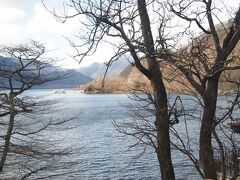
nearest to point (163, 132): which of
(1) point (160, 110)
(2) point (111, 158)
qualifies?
(1) point (160, 110)

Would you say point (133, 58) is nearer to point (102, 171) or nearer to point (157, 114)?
point (157, 114)

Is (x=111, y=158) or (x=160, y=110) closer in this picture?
(x=160, y=110)

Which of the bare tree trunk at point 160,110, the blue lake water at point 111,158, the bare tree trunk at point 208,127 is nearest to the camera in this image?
the bare tree trunk at point 160,110

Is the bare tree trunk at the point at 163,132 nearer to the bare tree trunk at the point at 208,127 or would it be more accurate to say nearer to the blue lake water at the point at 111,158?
the bare tree trunk at the point at 208,127

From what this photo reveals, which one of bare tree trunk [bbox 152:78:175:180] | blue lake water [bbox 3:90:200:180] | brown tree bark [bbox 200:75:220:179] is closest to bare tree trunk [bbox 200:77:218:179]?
brown tree bark [bbox 200:75:220:179]

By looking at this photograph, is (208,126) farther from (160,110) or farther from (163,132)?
(160,110)

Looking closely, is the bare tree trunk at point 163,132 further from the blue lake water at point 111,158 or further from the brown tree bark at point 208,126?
the blue lake water at point 111,158

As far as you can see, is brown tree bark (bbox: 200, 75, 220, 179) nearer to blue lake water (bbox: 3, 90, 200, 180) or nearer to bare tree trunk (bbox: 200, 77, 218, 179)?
bare tree trunk (bbox: 200, 77, 218, 179)

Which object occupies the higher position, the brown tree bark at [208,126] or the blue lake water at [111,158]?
the brown tree bark at [208,126]

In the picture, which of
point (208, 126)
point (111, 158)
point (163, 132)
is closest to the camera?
point (208, 126)

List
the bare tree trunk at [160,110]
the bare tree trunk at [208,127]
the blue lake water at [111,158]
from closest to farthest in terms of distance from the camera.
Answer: the bare tree trunk at [160,110] < the bare tree trunk at [208,127] < the blue lake water at [111,158]

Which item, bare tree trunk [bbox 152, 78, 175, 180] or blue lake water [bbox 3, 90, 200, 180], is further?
blue lake water [bbox 3, 90, 200, 180]

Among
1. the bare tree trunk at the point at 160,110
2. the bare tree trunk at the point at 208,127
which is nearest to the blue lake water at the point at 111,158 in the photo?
the bare tree trunk at the point at 208,127

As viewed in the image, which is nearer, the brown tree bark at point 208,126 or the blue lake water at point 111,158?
the brown tree bark at point 208,126
